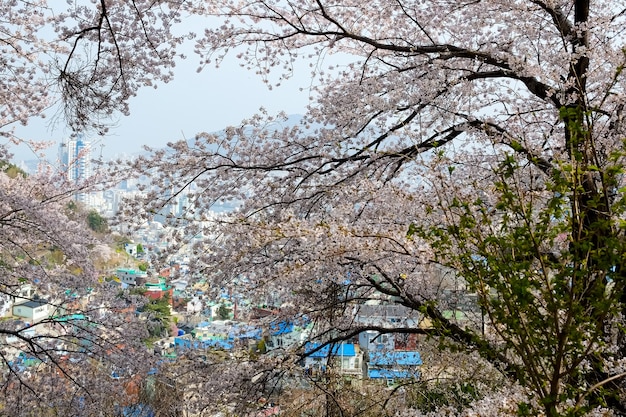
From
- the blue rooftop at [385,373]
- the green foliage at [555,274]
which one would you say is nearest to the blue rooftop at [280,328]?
the blue rooftop at [385,373]

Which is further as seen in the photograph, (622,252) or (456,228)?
(456,228)

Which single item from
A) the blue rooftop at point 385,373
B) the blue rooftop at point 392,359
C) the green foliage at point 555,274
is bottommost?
the green foliage at point 555,274

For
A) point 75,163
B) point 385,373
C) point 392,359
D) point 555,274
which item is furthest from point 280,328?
point 75,163

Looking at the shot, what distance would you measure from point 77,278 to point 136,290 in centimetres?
366

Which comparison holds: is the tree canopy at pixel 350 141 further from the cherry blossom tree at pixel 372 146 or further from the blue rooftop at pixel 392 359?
the blue rooftop at pixel 392 359

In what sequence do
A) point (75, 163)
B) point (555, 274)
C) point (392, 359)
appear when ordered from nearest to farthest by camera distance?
1. point (555, 274)
2. point (392, 359)
3. point (75, 163)

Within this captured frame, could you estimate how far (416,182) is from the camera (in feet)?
13.1

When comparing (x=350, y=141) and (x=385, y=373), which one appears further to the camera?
(x=385, y=373)

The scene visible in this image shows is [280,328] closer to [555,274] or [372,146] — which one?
[372,146]

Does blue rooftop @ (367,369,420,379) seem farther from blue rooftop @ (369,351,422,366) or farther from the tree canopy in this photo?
the tree canopy

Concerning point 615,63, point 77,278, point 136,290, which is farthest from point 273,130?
point 136,290

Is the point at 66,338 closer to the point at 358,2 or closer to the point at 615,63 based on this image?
the point at 358,2

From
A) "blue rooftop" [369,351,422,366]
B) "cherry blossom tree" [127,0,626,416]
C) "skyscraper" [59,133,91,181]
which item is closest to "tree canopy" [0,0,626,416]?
"cherry blossom tree" [127,0,626,416]

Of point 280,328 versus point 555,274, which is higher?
point 280,328
